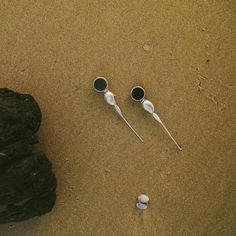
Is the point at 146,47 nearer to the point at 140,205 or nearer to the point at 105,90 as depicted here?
the point at 105,90

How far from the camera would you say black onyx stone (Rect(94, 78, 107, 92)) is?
1.92m

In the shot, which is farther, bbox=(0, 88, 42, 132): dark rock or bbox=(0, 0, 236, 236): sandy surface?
bbox=(0, 0, 236, 236): sandy surface

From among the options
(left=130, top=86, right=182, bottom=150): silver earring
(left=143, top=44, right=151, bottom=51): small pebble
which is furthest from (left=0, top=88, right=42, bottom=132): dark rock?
(left=143, top=44, right=151, bottom=51): small pebble

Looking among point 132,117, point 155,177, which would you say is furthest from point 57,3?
point 155,177

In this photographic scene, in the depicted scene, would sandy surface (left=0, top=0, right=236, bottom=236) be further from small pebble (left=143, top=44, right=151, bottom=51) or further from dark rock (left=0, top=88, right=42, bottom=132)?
dark rock (left=0, top=88, right=42, bottom=132)

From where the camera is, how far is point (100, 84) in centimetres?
193

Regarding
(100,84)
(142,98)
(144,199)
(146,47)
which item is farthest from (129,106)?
(144,199)

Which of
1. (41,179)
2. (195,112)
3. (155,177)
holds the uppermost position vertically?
(195,112)

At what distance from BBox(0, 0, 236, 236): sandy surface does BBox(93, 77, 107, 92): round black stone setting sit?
0.04m

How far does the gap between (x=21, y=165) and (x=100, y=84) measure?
54cm

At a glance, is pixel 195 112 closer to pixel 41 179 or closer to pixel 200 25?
pixel 200 25

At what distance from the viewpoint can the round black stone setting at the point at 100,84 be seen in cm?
192

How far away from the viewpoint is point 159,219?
Answer: 1.97 metres

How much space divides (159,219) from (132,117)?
0.53m
